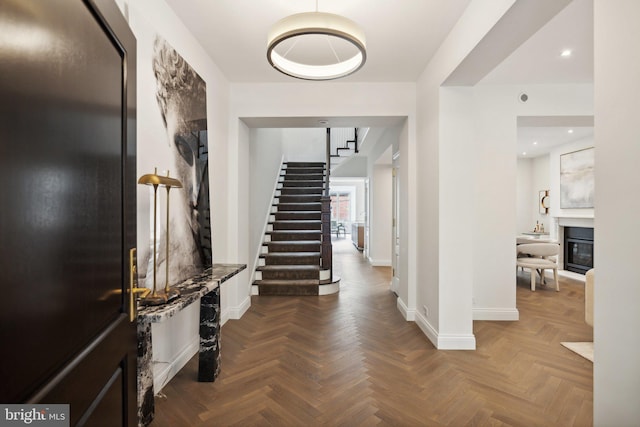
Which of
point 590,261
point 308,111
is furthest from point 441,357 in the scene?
point 590,261

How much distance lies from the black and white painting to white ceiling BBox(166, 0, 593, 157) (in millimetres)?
3446

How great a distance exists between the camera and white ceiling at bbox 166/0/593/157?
246 cm

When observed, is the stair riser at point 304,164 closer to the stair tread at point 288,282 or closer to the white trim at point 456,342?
the stair tread at point 288,282

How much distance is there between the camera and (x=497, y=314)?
389 cm

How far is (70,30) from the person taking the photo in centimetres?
77

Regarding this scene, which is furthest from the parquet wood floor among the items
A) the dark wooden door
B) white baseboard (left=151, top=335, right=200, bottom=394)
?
the dark wooden door

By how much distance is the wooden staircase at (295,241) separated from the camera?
5027 millimetres

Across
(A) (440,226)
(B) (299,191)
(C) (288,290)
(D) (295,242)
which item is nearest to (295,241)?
(D) (295,242)

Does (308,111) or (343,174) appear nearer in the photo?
(308,111)

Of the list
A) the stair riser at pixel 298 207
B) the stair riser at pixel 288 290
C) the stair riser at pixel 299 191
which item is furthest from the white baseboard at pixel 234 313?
the stair riser at pixel 299 191

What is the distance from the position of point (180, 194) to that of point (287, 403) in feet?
5.95

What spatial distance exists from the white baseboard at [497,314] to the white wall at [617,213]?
2.85 m

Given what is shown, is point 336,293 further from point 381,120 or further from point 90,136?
point 90,136

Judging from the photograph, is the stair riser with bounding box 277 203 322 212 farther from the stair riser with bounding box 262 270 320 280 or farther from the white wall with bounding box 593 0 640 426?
the white wall with bounding box 593 0 640 426
